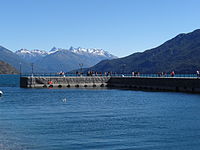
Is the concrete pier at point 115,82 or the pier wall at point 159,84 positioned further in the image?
the concrete pier at point 115,82

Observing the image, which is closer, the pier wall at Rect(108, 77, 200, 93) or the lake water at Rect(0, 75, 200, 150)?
the lake water at Rect(0, 75, 200, 150)

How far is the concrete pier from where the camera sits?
9394 centimetres

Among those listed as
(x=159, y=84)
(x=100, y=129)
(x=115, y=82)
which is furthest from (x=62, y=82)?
(x=100, y=129)

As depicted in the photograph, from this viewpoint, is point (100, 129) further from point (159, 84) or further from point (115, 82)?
point (115, 82)

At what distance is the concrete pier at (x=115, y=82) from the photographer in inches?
3698

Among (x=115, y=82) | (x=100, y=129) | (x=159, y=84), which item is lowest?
(x=100, y=129)

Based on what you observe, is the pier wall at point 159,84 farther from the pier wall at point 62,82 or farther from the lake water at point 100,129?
the lake water at point 100,129

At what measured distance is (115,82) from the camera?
123688 mm

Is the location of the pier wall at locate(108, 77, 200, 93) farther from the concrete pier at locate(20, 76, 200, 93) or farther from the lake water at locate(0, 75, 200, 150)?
the lake water at locate(0, 75, 200, 150)

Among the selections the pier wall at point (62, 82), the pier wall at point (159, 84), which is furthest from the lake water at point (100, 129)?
the pier wall at point (62, 82)

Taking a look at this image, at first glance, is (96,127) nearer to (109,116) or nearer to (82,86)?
(109,116)

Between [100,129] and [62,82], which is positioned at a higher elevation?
[62,82]

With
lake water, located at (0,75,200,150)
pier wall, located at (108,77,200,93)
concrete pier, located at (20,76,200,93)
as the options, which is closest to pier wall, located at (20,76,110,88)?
concrete pier, located at (20,76,200,93)

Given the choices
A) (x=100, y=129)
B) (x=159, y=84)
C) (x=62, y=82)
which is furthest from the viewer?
(x=62, y=82)
